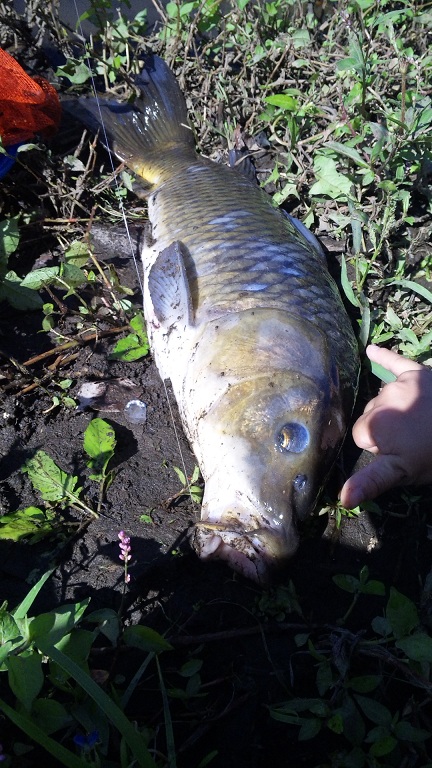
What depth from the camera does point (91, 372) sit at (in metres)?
2.87

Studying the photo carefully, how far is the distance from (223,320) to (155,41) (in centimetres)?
313

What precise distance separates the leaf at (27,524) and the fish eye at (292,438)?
3.39ft

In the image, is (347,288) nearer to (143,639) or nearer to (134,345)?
(134,345)

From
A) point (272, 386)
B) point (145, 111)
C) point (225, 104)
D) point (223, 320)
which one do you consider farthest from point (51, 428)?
point (225, 104)

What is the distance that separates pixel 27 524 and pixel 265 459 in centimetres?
104

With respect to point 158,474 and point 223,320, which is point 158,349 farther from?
point 158,474

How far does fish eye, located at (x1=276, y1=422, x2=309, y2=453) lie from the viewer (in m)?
2.02

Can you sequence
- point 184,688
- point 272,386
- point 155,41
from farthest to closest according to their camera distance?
1. point 155,41
2. point 272,386
3. point 184,688

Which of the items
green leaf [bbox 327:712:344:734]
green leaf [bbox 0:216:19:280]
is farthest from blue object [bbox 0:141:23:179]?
green leaf [bbox 327:712:344:734]

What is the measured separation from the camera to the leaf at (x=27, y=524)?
223 centimetres

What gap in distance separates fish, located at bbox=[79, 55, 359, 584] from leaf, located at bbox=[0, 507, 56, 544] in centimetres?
62

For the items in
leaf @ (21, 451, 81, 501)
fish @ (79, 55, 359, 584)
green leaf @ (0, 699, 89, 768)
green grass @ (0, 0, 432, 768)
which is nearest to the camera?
green leaf @ (0, 699, 89, 768)

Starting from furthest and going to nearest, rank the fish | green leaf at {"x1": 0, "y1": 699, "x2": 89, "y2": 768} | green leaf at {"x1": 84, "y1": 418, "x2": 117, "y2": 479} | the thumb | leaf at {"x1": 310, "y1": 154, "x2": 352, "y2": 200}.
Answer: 1. leaf at {"x1": 310, "y1": 154, "x2": 352, "y2": 200}
2. green leaf at {"x1": 84, "y1": 418, "x2": 117, "y2": 479}
3. the thumb
4. the fish
5. green leaf at {"x1": 0, "y1": 699, "x2": 89, "y2": 768}

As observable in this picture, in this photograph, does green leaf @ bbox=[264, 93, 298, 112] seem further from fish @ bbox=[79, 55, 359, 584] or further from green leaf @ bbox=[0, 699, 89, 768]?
green leaf @ bbox=[0, 699, 89, 768]
